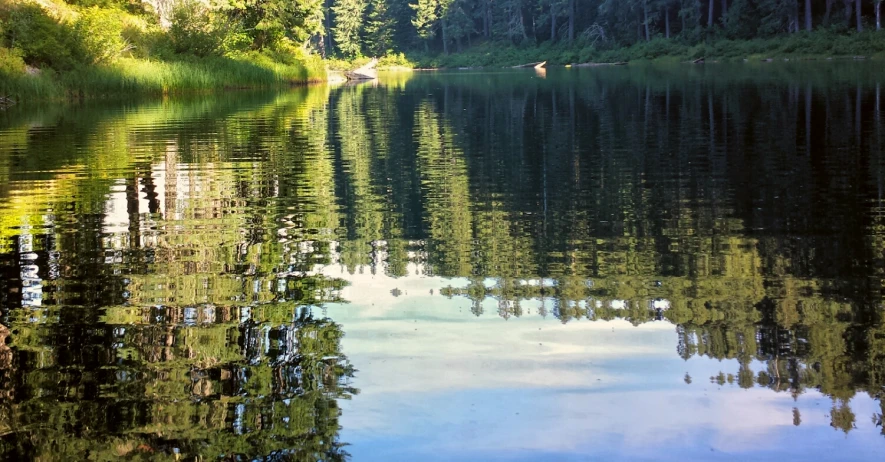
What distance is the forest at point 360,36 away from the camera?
34.5 m

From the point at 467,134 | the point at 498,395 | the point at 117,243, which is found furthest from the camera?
the point at 467,134

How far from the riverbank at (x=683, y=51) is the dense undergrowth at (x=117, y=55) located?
33244 mm

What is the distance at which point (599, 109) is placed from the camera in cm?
2481

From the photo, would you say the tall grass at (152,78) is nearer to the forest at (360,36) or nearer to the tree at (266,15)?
the forest at (360,36)

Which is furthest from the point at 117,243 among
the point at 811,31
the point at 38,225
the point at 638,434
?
the point at 811,31

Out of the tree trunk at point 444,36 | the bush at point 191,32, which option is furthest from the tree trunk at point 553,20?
the bush at point 191,32

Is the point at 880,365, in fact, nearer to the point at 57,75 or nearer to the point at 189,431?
the point at 189,431

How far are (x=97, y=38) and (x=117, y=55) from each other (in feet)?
7.02

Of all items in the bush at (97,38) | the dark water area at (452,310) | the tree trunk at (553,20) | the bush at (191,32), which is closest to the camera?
the dark water area at (452,310)

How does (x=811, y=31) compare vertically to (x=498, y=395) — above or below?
above

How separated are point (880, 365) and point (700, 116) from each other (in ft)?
54.2

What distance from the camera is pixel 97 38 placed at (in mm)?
35312

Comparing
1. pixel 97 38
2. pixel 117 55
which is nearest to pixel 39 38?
pixel 97 38

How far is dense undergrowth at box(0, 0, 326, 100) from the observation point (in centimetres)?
3312
